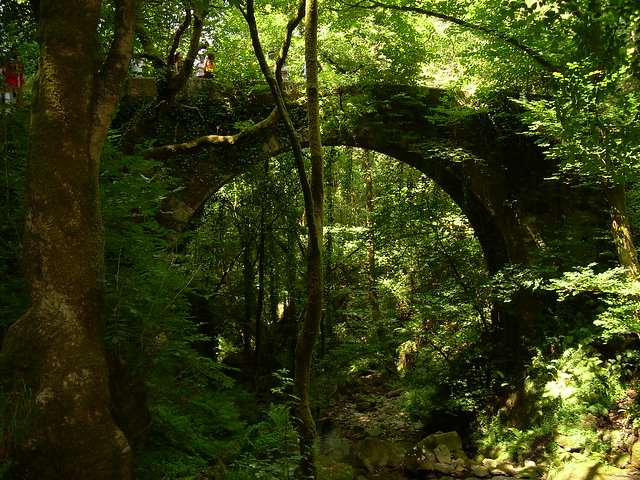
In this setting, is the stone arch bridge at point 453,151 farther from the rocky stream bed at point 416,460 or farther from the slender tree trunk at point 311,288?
the slender tree trunk at point 311,288

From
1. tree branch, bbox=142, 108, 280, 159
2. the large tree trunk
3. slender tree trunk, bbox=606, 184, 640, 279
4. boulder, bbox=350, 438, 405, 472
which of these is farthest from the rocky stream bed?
tree branch, bbox=142, 108, 280, 159

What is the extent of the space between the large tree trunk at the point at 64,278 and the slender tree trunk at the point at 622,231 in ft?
20.4

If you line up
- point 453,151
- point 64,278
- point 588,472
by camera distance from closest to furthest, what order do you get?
point 64,278
point 588,472
point 453,151

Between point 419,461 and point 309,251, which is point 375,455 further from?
point 309,251

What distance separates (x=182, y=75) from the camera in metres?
5.31

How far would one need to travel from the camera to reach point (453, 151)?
318 inches

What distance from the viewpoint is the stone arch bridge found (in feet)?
24.6

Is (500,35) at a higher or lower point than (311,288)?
higher

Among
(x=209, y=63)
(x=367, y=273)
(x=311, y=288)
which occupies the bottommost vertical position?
(x=311, y=288)

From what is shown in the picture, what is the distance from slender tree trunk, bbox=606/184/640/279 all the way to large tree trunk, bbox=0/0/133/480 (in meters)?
6.21

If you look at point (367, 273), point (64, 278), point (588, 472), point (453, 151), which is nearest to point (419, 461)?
point (588, 472)

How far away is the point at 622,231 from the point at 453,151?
277cm

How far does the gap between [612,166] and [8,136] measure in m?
5.69

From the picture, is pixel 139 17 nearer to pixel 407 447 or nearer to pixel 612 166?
pixel 612 166
